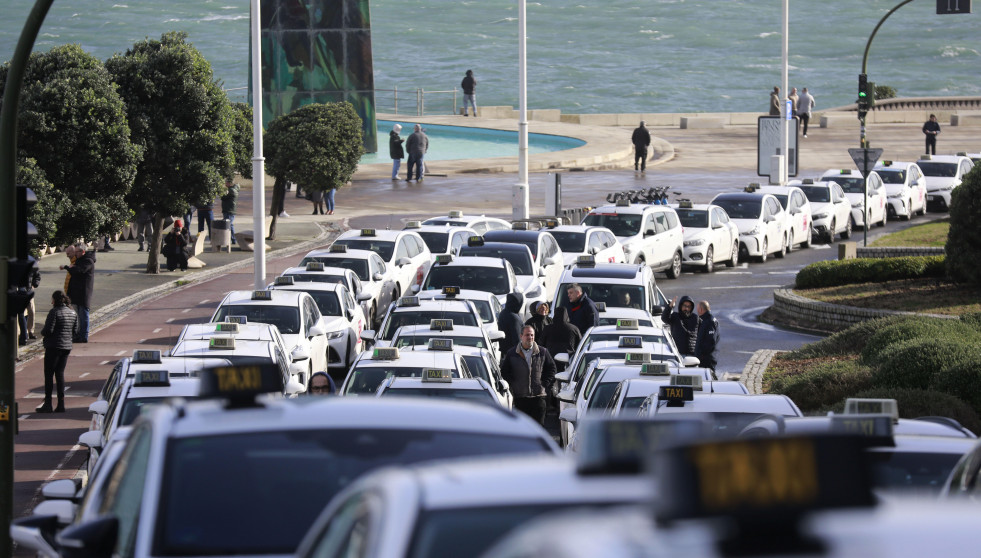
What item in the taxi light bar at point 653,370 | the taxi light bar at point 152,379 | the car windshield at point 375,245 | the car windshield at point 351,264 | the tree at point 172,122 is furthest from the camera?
the tree at point 172,122

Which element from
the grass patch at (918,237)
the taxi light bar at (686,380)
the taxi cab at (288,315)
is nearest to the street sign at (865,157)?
the grass patch at (918,237)

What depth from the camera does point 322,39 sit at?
5091 cm

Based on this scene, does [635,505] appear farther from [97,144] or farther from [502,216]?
[502,216]

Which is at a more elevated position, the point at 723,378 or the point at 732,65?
the point at 732,65

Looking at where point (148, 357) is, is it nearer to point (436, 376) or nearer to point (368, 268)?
point (436, 376)

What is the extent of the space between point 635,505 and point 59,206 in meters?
20.9

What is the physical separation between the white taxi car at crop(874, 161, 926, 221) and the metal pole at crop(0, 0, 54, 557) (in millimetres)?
33053

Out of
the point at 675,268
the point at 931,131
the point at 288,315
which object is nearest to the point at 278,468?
the point at 288,315

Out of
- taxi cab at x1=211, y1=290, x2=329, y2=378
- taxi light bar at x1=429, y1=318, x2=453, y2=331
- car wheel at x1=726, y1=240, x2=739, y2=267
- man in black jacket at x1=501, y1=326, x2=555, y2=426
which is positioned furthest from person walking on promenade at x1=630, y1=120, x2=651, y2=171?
man in black jacket at x1=501, y1=326, x2=555, y2=426

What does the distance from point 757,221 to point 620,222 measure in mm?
4788

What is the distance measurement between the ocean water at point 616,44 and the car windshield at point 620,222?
93.4 meters

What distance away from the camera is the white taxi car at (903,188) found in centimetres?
4075

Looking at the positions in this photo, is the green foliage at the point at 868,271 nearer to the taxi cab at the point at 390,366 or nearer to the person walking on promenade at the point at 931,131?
the taxi cab at the point at 390,366

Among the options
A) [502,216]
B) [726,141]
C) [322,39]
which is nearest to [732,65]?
[726,141]
